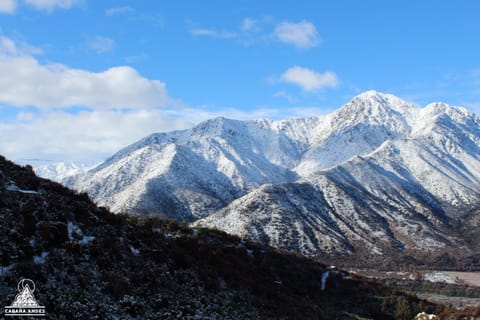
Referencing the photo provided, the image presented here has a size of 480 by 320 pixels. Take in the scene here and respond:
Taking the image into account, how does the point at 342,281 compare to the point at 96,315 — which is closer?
the point at 96,315

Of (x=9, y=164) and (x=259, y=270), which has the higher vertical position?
(x=9, y=164)

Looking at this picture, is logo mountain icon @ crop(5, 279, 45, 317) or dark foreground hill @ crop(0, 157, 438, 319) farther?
dark foreground hill @ crop(0, 157, 438, 319)

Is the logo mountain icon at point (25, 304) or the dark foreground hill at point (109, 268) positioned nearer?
the logo mountain icon at point (25, 304)

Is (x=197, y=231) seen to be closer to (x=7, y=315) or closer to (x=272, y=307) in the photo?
(x=272, y=307)

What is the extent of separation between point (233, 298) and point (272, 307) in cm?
454

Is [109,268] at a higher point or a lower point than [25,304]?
higher

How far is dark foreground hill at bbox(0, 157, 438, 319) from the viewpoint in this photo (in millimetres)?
27903

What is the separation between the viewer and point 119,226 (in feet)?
137

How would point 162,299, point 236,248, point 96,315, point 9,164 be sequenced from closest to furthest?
point 96,315 → point 162,299 → point 9,164 → point 236,248

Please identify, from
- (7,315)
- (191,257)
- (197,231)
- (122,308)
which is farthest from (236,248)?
(7,315)

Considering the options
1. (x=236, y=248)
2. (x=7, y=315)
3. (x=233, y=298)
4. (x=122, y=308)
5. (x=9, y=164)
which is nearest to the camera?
(x=7, y=315)

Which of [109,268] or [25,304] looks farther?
[109,268]

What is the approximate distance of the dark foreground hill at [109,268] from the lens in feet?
91.5

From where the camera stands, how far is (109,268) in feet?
109
